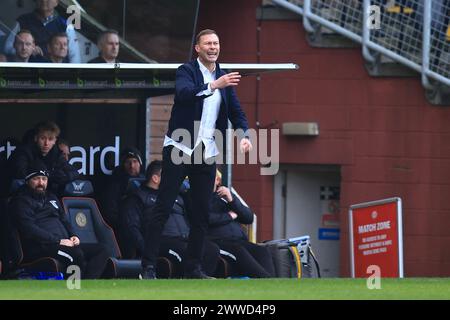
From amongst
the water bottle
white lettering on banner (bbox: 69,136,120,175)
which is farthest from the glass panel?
the water bottle

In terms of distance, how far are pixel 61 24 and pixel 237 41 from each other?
4845 millimetres

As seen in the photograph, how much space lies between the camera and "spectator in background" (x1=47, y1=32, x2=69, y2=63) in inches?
550

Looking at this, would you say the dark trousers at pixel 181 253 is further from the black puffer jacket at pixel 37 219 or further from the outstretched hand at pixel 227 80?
the outstretched hand at pixel 227 80

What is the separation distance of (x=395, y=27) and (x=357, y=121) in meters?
1.21

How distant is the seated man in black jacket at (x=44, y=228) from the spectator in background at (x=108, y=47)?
116cm

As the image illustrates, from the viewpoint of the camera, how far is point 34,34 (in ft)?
45.9

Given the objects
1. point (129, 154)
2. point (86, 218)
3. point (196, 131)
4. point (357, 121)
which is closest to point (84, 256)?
point (86, 218)

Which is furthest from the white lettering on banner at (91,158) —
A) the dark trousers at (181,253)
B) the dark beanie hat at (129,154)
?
the dark trousers at (181,253)

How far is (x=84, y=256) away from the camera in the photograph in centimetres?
1409

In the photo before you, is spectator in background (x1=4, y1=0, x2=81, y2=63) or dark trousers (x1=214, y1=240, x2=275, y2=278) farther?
dark trousers (x1=214, y1=240, x2=275, y2=278)

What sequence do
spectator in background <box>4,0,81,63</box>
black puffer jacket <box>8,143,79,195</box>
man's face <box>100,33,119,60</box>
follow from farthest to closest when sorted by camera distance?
man's face <box>100,33,119,60</box> < black puffer jacket <box>8,143,79,195</box> < spectator in background <box>4,0,81,63</box>

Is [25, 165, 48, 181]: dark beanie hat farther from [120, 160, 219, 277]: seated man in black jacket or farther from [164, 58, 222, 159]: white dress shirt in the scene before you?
[164, 58, 222, 159]: white dress shirt

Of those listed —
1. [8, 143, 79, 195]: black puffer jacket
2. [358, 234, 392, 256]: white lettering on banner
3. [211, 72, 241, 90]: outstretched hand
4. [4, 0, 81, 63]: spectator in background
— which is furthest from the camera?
[358, 234, 392, 256]: white lettering on banner

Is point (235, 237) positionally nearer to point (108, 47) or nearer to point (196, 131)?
point (108, 47)
